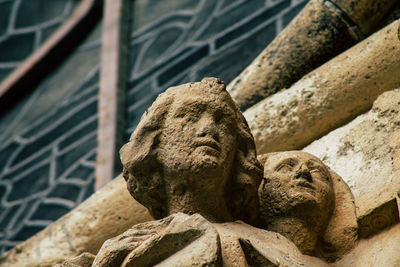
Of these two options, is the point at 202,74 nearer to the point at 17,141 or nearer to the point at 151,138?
the point at 17,141

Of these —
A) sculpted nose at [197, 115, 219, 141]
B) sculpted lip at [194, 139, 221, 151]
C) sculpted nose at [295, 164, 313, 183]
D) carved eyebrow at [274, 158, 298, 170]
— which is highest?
sculpted nose at [197, 115, 219, 141]

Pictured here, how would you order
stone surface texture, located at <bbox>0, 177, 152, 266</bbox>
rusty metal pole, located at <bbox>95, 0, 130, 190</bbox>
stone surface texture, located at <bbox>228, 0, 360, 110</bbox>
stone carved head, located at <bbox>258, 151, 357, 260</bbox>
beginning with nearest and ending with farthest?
stone carved head, located at <bbox>258, 151, 357, 260</bbox>, stone surface texture, located at <bbox>0, 177, 152, 266</bbox>, stone surface texture, located at <bbox>228, 0, 360, 110</bbox>, rusty metal pole, located at <bbox>95, 0, 130, 190</bbox>

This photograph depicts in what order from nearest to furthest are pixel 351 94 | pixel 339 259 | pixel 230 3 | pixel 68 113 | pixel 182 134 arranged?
pixel 182 134 < pixel 339 259 < pixel 351 94 < pixel 230 3 < pixel 68 113

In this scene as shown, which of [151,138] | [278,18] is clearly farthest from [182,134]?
[278,18]

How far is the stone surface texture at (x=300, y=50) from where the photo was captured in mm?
2746

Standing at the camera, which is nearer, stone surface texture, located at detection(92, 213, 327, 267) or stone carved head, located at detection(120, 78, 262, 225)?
stone surface texture, located at detection(92, 213, 327, 267)

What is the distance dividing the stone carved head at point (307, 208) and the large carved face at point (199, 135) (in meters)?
0.19

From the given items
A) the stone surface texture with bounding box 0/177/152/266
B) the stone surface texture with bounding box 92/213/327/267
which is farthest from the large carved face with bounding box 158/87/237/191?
the stone surface texture with bounding box 0/177/152/266

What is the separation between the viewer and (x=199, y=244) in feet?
4.82

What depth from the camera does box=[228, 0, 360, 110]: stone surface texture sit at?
108 inches

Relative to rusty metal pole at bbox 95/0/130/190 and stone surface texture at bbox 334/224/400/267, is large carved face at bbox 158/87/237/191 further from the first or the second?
rusty metal pole at bbox 95/0/130/190

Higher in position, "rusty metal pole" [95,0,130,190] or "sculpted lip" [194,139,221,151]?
"sculpted lip" [194,139,221,151]

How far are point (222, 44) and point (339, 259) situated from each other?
2822mm

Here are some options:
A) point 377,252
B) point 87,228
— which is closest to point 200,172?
point 377,252
